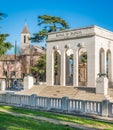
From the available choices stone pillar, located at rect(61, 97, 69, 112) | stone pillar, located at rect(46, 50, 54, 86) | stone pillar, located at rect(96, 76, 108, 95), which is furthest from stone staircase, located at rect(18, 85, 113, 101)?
stone pillar, located at rect(61, 97, 69, 112)

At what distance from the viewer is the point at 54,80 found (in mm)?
34031

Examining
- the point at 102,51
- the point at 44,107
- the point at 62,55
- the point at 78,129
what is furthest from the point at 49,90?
the point at 78,129

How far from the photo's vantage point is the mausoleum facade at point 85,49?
2750 centimetres

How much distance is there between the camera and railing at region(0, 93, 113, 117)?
518 inches

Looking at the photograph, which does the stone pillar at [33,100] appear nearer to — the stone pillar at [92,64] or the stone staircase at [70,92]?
the stone staircase at [70,92]

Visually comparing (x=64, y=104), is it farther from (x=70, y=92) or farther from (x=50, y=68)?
(x=50, y=68)

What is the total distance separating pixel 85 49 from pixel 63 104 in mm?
15634

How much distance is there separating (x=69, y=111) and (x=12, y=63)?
56186mm

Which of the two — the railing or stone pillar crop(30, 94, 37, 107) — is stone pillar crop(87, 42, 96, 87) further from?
stone pillar crop(30, 94, 37, 107)

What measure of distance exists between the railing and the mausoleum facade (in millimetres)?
11913

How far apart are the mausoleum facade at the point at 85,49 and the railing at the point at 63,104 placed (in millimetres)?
11913

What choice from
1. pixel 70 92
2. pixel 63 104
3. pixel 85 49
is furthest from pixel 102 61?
pixel 63 104

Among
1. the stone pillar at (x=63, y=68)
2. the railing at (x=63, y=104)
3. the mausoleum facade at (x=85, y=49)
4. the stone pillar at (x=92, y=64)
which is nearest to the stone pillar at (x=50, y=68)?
the mausoleum facade at (x=85, y=49)

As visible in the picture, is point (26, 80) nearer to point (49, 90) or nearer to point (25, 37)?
point (49, 90)
